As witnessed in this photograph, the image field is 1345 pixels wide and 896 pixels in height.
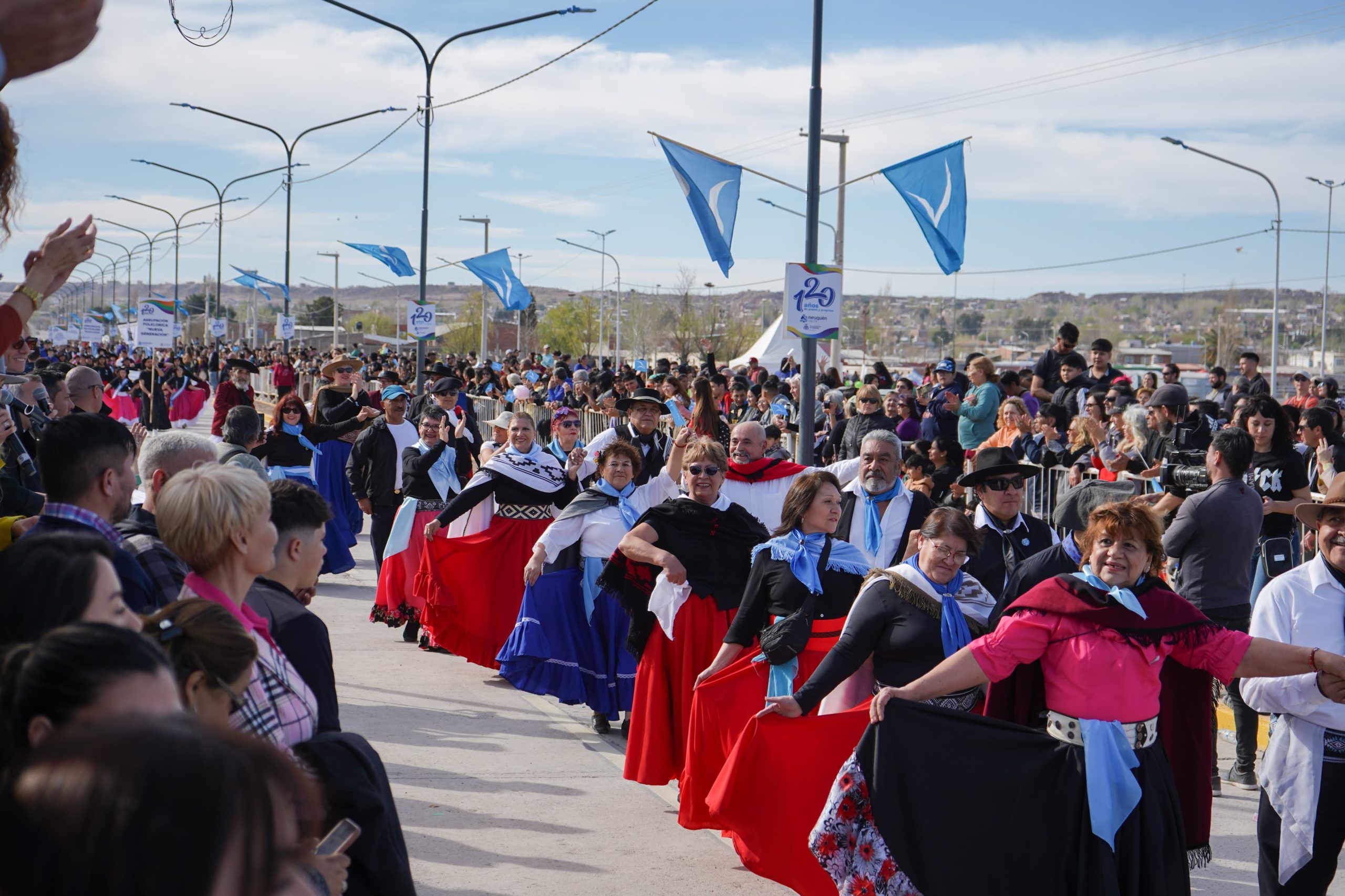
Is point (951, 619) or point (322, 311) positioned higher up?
point (322, 311)

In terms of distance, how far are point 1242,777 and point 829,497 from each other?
3.24 metres

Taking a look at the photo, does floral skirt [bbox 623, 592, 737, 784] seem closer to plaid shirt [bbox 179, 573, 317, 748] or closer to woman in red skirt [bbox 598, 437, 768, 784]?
woman in red skirt [bbox 598, 437, 768, 784]

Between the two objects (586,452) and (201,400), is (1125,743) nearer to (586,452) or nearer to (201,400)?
(586,452)

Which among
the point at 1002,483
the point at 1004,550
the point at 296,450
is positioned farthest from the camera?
the point at 296,450

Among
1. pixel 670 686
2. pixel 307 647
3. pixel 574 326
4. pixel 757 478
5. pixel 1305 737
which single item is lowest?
pixel 670 686

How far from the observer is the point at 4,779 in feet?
3.97

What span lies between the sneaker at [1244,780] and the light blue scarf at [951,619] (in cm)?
290

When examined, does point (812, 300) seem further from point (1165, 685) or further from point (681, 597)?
point (1165, 685)

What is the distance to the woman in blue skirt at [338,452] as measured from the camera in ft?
46.6

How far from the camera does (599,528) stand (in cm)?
847

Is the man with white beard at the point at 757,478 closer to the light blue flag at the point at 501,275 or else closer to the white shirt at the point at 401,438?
the white shirt at the point at 401,438

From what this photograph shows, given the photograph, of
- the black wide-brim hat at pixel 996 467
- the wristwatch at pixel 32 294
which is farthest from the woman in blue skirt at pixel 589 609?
the wristwatch at pixel 32 294

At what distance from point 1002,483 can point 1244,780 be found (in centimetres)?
227

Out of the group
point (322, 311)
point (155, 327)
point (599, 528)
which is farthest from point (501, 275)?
point (322, 311)
